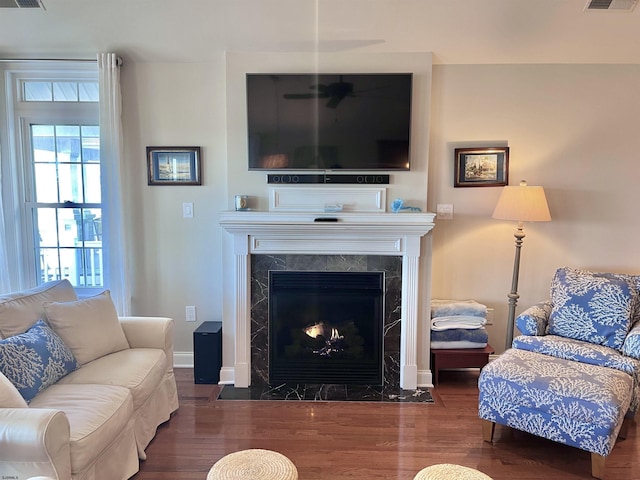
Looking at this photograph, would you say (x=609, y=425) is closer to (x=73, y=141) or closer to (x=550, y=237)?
(x=550, y=237)

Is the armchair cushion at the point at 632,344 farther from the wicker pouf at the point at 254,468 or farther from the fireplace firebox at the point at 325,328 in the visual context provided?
the wicker pouf at the point at 254,468

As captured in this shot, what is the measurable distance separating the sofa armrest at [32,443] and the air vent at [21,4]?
245 centimetres

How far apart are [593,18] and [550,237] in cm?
152

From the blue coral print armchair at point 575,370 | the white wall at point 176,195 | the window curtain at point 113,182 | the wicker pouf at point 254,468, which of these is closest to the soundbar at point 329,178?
the white wall at point 176,195

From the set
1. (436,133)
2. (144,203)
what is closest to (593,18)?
(436,133)

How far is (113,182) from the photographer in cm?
308

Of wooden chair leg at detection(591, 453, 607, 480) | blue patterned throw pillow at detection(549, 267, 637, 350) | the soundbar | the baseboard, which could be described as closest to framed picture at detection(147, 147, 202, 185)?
the soundbar

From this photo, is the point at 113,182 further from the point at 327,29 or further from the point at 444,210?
the point at 444,210

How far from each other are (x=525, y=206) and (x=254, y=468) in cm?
236

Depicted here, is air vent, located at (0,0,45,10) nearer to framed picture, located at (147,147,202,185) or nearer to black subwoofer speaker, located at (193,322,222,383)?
framed picture, located at (147,147,202,185)

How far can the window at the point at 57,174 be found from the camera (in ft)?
10.4

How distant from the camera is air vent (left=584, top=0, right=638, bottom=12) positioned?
2.53m

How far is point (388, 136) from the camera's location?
2947 millimetres

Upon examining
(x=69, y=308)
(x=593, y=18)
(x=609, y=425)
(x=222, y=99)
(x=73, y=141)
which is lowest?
(x=609, y=425)
